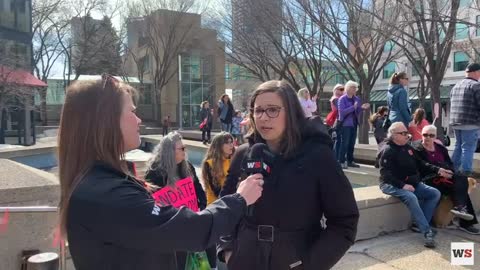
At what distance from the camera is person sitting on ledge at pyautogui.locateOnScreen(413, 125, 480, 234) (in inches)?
222

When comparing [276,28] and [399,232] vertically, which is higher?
[276,28]

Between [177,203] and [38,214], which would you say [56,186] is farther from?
[177,203]

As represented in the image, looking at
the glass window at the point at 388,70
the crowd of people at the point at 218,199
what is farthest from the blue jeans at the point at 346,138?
the glass window at the point at 388,70

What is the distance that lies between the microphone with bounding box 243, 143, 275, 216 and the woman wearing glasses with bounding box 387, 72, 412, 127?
6463mm

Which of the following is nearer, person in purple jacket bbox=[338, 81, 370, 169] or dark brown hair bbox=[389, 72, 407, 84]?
dark brown hair bbox=[389, 72, 407, 84]

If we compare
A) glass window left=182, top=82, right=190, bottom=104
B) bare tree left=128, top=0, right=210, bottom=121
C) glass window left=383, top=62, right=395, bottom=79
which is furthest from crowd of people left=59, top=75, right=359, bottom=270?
glass window left=383, top=62, right=395, bottom=79

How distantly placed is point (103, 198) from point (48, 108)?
43547 millimetres

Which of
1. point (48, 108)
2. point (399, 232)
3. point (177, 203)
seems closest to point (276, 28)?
point (399, 232)

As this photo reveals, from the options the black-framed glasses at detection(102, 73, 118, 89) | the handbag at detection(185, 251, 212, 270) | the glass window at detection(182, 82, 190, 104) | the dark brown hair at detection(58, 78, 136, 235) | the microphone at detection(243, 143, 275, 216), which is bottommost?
the handbag at detection(185, 251, 212, 270)

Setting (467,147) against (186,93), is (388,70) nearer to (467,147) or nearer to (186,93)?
(186,93)

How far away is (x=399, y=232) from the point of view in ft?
18.8

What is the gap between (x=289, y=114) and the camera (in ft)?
7.77

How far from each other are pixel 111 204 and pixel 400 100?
7.50m

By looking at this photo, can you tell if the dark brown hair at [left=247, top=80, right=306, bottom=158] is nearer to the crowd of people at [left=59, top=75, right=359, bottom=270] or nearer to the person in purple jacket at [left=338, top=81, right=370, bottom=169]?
the crowd of people at [left=59, top=75, right=359, bottom=270]
